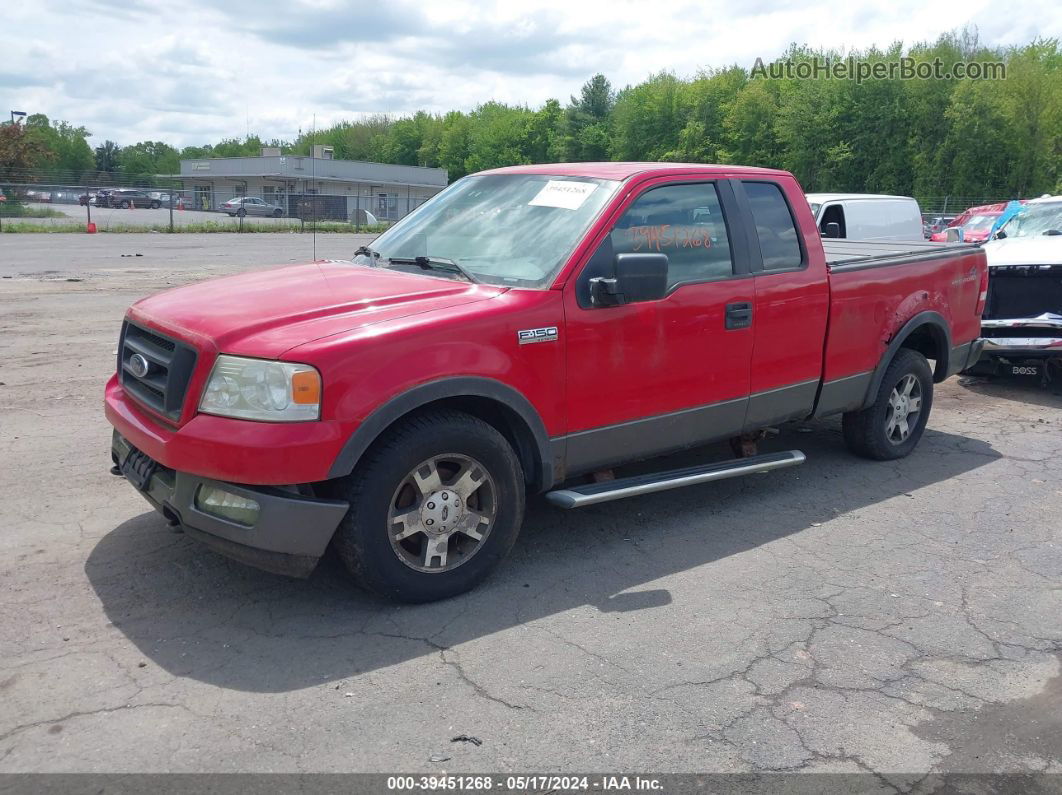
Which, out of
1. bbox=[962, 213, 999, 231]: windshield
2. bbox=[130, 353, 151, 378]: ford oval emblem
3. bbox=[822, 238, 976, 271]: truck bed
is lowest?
bbox=[130, 353, 151, 378]: ford oval emblem

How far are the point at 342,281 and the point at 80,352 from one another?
20.0ft

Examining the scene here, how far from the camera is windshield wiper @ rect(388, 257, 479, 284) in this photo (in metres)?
4.67

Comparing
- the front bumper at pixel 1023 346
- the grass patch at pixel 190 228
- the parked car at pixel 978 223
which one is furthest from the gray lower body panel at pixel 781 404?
the grass patch at pixel 190 228

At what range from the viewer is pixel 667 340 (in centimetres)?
484

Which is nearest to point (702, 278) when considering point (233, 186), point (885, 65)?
point (885, 65)

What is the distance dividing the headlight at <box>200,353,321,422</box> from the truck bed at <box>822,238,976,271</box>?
11.8ft

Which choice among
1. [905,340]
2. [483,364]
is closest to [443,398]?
[483,364]

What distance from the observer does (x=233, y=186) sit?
2965 inches

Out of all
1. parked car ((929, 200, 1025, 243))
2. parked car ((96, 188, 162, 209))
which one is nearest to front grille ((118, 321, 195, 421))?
parked car ((929, 200, 1025, 243))

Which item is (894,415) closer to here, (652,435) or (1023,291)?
(652,435)

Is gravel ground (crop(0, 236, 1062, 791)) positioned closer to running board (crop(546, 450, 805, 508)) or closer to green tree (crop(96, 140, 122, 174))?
running board (crop(546, 450, 805, 508))

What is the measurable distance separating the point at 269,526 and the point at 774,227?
3534 millimetres

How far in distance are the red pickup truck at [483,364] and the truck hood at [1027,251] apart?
3.98 metres

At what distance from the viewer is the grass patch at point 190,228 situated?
35156 millimetres
